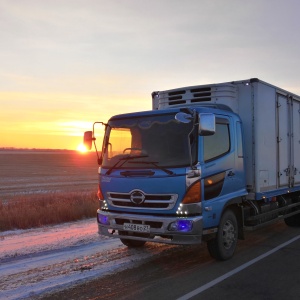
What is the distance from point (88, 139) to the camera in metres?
7.62

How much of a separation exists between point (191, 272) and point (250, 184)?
232 cm

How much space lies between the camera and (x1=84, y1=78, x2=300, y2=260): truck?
6.27m

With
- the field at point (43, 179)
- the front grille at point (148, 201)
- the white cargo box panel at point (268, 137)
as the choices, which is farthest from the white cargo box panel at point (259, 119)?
the field at point (43, 179)

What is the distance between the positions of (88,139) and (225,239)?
3171mm

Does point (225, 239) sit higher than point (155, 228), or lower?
lower

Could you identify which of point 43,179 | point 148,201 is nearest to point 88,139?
point 148,201

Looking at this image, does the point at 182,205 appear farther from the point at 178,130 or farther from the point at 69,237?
A: the point at 69,237

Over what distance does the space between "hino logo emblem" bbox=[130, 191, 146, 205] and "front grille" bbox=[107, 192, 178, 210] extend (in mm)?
39

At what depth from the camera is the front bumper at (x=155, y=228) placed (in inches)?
245

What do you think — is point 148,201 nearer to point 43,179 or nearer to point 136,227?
point 136,227

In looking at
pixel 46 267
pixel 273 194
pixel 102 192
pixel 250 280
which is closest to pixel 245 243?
pixel 273 194

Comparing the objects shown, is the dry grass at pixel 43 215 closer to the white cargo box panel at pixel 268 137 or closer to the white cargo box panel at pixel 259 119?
the white cargo box panel at pixel 259 119

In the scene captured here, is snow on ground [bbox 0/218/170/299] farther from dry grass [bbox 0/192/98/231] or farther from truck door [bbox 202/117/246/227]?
truck door [bbox 202/117/246/227]

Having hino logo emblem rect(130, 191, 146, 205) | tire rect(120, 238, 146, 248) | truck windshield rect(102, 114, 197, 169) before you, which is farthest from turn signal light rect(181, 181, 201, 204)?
tire rect(120, 238, 146, 248)
